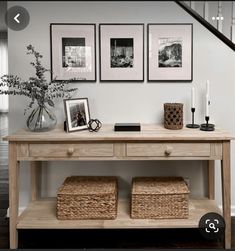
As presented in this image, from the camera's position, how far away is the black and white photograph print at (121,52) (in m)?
2.18

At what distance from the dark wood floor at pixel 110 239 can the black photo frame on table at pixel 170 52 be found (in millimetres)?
1043

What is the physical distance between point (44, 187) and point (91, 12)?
1.28m

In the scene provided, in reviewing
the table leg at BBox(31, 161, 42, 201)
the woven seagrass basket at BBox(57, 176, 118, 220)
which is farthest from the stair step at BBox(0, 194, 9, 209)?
the woven seagrass basket at BBox(57, 176, 118, 220)

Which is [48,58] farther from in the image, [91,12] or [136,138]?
[136,138]

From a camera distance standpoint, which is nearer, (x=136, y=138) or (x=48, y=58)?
(x=136, y=138)

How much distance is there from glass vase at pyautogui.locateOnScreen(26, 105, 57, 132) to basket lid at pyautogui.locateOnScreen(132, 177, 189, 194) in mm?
654

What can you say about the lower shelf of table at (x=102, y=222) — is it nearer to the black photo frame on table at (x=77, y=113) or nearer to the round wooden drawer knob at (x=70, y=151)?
the round wooden drawer knob at (x=70, y=151)

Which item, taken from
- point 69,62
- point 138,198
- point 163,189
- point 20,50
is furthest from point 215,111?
point 20,50

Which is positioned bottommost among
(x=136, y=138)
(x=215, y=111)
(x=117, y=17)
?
(x=136, y=138)

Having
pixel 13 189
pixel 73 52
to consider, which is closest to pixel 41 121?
pixel 13 189

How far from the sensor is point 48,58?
2.20m

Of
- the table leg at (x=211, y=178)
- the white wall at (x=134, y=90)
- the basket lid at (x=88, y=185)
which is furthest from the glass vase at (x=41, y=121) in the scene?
the table leg at (x=211, y=178)

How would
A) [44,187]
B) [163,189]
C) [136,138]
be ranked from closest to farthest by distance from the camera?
[136,138]
[163,189]
[44,187]

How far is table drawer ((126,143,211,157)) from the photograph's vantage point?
6.00 feet
